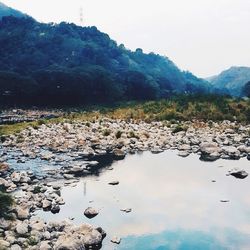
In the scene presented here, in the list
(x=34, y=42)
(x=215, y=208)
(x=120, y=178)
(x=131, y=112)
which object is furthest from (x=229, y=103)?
(x=34, y=42)

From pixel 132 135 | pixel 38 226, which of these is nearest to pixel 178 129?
pixel 132 135

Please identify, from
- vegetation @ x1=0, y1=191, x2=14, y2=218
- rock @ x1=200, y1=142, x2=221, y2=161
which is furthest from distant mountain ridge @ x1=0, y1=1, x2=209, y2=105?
vegetation @ x1=0, y1=191, x2=14, y2=218

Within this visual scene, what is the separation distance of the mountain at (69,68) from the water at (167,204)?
45041 mm

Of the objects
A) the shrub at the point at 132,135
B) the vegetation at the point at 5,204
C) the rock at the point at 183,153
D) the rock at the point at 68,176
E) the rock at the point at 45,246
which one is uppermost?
the shrub at the point at 132,135

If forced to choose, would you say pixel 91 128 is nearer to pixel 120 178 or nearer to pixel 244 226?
pixel 120 178

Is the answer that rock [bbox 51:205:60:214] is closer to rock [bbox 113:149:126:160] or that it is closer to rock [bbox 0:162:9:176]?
rock [bbox 0:162:9:176]

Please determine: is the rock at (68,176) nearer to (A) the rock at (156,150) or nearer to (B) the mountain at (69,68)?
(A) the rock at (156,150)

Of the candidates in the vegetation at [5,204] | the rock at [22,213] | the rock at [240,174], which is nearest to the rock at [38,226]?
the rock at [22,213]

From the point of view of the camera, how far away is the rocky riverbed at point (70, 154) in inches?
585

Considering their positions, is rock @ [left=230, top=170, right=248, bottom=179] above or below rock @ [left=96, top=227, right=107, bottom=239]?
above

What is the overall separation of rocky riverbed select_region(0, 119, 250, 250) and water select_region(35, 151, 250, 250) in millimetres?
855

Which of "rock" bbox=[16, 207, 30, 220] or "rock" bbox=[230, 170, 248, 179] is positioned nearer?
"rock" bbox=[16, 207, 30, 220]

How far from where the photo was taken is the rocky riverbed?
1486 cm

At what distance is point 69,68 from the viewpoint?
311 ft
